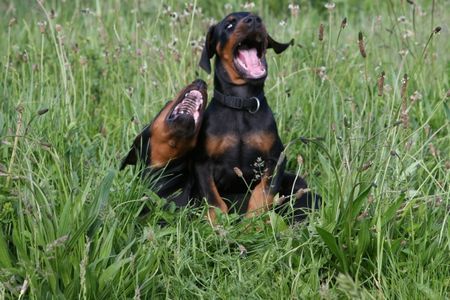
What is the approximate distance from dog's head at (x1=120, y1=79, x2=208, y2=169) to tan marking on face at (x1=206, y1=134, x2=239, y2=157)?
82 mm

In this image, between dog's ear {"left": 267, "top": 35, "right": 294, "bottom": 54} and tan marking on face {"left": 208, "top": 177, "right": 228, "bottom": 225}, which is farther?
dog's ear {"left": 267, "top": 35, "right": 294, "bottom": 54}

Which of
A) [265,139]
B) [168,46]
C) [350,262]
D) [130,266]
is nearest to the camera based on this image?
[130,266]

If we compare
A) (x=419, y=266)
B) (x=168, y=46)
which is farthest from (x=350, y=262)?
(x=168, y=46)

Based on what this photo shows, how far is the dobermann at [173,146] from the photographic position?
14.9ft

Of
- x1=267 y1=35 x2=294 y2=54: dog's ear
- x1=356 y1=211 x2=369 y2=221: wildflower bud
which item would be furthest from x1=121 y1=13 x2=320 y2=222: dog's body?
x1=356 y1=211 x2=369 y2=221: wildflower bud

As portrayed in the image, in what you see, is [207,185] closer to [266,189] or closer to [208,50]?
[266,189]

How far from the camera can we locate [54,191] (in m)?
3.91

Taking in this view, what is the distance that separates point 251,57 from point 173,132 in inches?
22.0

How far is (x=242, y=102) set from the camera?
459 cm

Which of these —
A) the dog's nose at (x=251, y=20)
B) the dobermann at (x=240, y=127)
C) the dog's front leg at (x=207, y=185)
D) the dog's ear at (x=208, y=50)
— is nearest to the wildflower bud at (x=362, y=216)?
the dobermann at (x=240, y=127)

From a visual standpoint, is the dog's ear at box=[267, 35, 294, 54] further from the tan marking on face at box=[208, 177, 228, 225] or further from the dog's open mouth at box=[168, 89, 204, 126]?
the tan marking on face at box=[208, 177, 228, 225]

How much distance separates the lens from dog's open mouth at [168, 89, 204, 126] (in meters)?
4.55

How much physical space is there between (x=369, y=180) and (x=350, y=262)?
435 millimetres

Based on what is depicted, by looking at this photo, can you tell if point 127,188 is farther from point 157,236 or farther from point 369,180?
point 369,180
